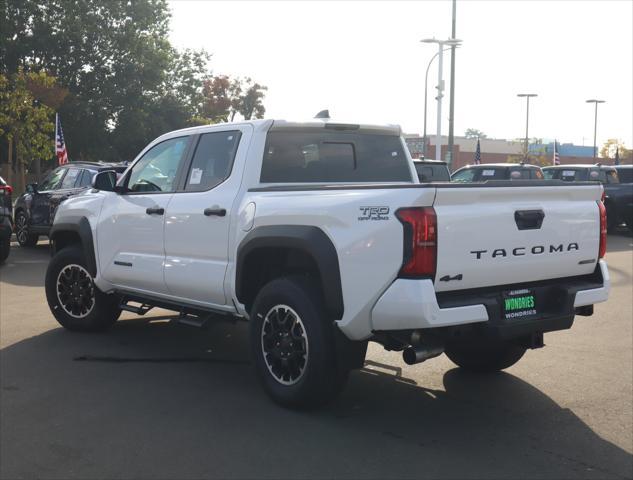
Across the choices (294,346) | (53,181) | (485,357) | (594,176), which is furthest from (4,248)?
(594,176)

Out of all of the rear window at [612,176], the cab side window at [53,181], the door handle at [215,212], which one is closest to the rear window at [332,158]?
the door handle at [215,212]

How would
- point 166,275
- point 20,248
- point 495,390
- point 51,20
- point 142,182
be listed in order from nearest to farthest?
1. point 495,390
2. point 166,275
3. point 142,182
4. point 20,248
5. point 51,20

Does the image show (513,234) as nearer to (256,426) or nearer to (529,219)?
(529,219)

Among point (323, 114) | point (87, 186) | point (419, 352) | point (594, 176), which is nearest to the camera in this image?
point (419, 352)

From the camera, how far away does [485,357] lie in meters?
6.02

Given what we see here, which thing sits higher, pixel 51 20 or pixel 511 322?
pixel 51 20

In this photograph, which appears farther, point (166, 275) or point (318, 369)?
point (166, 275)

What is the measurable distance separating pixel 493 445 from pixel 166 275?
301 centimetres

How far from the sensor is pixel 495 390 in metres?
5.68

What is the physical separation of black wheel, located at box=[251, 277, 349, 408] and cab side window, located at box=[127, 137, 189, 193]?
66.9 inches

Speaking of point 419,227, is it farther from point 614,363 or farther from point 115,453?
point 614,363

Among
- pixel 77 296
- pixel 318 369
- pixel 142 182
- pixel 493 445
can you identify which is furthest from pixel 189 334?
pixel 493 445

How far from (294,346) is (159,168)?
2.45 metres

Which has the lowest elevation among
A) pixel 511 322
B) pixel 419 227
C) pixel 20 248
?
pixel 20 248
